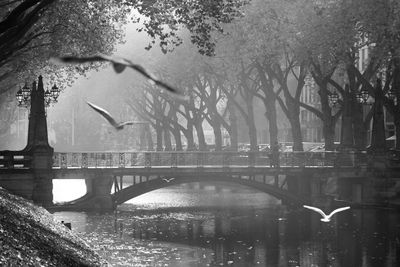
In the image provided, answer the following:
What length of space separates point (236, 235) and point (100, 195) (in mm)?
13610

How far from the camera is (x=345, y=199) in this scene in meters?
55.6

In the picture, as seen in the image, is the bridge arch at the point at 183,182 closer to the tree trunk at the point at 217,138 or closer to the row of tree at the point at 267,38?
the row of tree at the point at 267,38

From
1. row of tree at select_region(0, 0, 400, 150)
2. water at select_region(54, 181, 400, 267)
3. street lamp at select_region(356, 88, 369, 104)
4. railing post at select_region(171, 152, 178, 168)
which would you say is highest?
row of tree at select_region(0, 0, 400, 150)

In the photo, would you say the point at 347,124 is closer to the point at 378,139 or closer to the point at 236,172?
the point at 378,139

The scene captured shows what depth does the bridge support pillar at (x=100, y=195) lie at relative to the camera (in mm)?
52562

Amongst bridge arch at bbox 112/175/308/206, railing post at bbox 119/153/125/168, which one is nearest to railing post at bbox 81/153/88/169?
railing post at bbox 119/153/125/168

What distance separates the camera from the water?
34.7 meters

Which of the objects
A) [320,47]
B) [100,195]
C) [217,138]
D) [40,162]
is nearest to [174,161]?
[100,195]

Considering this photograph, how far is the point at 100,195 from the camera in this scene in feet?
175

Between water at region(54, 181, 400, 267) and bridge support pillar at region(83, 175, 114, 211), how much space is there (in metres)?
1.41

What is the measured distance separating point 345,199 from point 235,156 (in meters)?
8.51

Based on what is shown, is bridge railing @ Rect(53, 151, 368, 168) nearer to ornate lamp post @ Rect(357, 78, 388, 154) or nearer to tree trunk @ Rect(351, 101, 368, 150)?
ornate lamp post @ Rect(357, 78, 388, 154)

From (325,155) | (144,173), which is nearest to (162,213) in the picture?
(144,173)

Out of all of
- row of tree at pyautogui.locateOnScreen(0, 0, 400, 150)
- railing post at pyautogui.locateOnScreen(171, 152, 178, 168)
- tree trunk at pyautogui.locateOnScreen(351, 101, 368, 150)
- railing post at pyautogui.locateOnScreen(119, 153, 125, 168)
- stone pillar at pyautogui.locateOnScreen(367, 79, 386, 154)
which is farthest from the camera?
railing post at pyautogui.locateOnScreen(171, 152, 178, 168)
